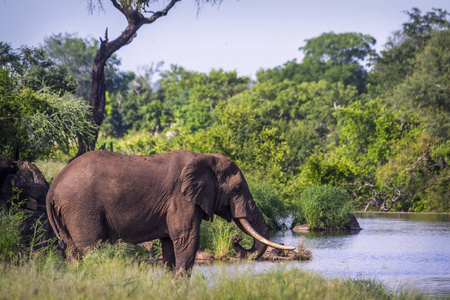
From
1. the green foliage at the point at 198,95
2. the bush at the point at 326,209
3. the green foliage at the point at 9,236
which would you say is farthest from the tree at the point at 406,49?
the green foliage at the point at 9,236

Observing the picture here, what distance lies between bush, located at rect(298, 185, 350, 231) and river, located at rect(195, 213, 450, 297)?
1206 mm

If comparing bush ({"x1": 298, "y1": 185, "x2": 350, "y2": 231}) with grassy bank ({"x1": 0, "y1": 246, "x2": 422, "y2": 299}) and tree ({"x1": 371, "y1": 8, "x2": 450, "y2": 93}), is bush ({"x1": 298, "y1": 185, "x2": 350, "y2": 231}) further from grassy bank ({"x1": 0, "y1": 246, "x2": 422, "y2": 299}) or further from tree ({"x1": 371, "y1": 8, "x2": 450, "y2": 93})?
tree ({"x1": 371, "y1": 8, "x2": 450, "y2": 93})

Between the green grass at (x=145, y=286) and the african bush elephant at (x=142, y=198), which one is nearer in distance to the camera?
the green grass at (x=145, y=286)

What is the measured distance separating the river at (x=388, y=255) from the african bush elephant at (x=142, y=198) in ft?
3.21

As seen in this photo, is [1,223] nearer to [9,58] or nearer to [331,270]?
[331,270]

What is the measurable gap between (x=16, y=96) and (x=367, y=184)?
2822 centimetres

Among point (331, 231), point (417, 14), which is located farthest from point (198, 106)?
point (331, 231)

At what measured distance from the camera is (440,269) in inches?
682

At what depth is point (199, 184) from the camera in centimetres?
1144

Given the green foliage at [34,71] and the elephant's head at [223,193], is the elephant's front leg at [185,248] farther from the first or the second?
the green foliage at [34,71]

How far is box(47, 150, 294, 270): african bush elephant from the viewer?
1131 cm

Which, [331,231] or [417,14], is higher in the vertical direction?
[417,14]

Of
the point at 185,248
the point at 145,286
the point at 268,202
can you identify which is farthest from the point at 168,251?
the point at 268,202

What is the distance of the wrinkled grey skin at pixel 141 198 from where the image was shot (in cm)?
1131
